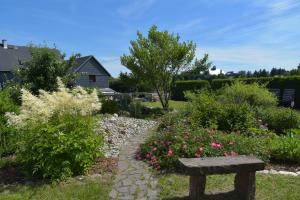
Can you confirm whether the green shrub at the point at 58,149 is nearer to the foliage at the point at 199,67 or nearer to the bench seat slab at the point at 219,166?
Answer: the bench seat slab at the point at 219,166

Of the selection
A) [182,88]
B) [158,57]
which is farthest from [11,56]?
[158,57]

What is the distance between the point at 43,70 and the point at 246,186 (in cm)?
905

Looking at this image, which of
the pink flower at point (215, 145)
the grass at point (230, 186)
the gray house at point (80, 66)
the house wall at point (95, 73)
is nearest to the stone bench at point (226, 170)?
the grass at point (230, 186)

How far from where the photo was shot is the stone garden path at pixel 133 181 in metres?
4.33

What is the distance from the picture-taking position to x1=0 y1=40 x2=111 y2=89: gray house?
28812mm

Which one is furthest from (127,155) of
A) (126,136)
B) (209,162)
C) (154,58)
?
(154,58)

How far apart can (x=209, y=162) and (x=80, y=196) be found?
1.85 meters

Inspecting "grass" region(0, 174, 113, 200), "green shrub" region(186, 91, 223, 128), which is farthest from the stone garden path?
"green shrub" region(186, 91, 223, 128)

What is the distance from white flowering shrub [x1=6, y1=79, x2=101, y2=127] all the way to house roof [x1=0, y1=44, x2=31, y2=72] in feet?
79.8

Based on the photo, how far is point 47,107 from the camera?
5.40 m

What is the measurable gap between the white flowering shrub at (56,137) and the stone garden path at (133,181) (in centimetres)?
62

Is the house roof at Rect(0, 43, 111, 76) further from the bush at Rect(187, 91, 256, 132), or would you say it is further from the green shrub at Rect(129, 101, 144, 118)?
the bush at Rect(187, 91, 256, 132)

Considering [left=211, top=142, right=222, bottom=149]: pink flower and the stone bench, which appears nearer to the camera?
the stone bench

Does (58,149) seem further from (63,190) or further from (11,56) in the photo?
(11,56)
